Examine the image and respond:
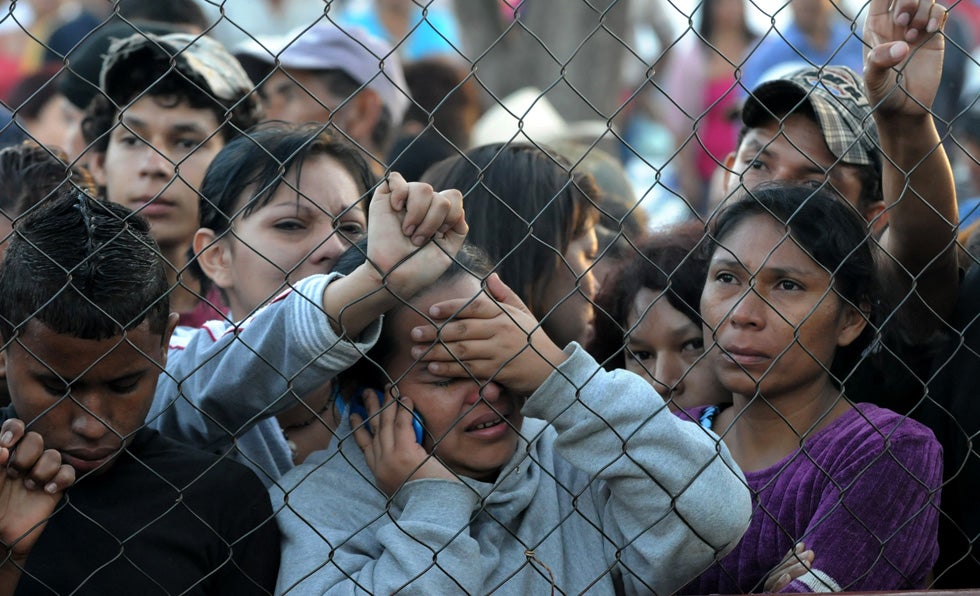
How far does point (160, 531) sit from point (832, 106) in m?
1.81

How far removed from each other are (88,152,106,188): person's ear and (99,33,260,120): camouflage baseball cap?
0.17 meters

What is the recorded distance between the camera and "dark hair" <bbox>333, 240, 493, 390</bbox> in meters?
2.13

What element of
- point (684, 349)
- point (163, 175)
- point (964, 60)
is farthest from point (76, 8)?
point (684, 349)

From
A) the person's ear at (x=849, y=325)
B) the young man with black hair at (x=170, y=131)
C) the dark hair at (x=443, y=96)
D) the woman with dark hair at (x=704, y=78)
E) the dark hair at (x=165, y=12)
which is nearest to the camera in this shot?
the person's ear at (x=849, y=325)

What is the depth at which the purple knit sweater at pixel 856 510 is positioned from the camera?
7.39 ft

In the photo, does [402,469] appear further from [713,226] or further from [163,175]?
[163,175]

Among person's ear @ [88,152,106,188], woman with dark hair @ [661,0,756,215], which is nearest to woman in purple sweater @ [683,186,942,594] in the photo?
person's ear @ [88,152,106,188]

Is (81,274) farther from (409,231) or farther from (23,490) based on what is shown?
(409,231)

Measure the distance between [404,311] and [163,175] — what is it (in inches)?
46.1

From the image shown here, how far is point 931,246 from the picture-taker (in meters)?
2.60

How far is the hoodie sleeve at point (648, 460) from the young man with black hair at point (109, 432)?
0.55m

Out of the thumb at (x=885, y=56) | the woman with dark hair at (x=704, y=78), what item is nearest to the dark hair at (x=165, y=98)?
the thumb at (x=885, y=56)

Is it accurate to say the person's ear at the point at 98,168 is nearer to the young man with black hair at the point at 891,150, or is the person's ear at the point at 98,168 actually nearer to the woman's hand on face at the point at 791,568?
the young man with black hair at the point at 891,150

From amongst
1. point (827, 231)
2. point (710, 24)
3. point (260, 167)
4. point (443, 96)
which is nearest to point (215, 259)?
point (260, 167)
